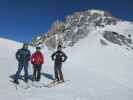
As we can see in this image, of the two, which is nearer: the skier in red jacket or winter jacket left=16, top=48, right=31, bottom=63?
winter jacket left=16, top=48, right=31, bottom=63

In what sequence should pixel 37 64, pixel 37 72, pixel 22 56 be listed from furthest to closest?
1. pixel 37 72
2. pixel 37 64
3. pixel 22 56

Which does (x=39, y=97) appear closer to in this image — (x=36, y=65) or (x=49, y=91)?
(x=49, y=91)

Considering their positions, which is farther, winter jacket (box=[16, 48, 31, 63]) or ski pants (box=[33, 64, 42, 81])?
ski pants (box=[33, 64, 42, 81])

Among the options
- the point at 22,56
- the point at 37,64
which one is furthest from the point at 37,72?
the point at 22,56

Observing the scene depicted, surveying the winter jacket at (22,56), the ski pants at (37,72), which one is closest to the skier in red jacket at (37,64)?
the ski pants at (37,72)

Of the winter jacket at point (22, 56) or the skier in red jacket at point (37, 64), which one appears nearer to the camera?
the winter jacket at point (22, 56)

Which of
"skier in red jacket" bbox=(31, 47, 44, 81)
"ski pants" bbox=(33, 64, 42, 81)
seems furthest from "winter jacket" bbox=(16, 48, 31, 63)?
"ski pants" bbox=(33, 64, 42, 81)

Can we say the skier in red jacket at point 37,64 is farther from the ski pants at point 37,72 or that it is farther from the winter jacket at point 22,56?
the winter jacket at point 22,56

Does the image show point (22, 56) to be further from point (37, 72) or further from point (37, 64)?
point (37, 72)

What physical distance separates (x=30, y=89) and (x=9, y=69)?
581 cm

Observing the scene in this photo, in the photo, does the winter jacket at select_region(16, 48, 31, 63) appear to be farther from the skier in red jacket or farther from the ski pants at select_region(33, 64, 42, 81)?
the ski pants at select_region(33, 64, 42, 81)

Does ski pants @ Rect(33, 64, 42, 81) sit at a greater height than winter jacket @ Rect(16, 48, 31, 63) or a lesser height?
lesser

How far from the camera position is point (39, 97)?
40.5ft

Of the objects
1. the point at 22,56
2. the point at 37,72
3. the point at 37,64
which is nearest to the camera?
the point at 22,56
